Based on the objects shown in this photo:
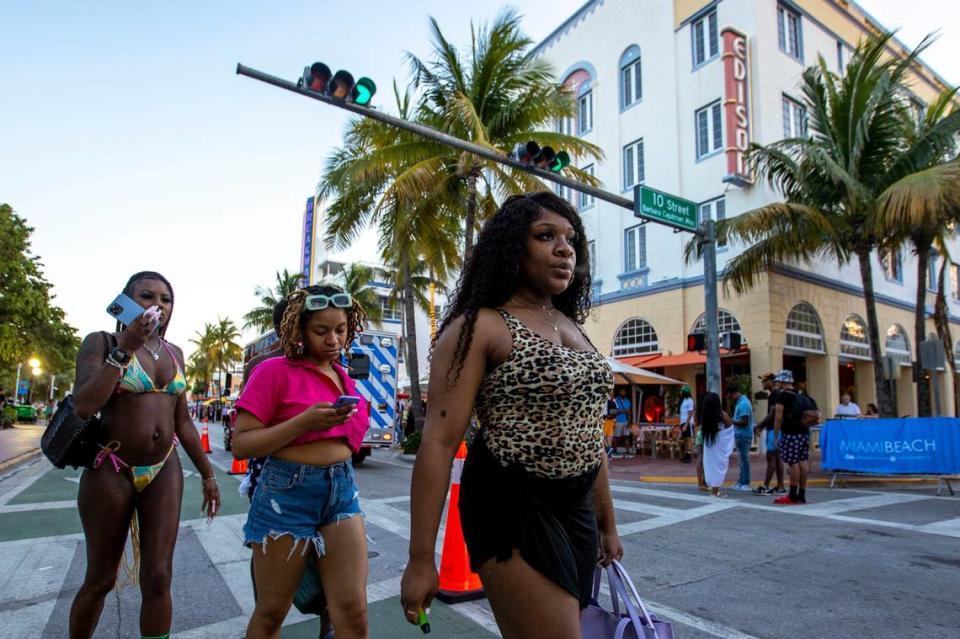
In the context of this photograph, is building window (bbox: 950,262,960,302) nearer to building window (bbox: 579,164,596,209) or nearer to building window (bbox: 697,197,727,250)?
building window (bbox: 697,197,727,250)

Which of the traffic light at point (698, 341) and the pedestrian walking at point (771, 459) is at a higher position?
the traffic light at point (698, 341)

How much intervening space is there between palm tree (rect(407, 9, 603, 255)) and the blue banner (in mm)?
7215

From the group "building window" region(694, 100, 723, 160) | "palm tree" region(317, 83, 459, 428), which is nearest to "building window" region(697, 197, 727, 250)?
"building window" region(694, 100, 723, 160)

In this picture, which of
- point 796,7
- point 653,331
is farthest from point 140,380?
point 796,7

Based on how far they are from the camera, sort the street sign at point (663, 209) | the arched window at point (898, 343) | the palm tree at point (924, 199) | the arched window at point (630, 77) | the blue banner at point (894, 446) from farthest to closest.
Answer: the arched window at point (898, 343), the arched window at point (630, 77), the palm tree at point (924, 199), the street sign at point (663, 209), the blue banner at point (894, 446)

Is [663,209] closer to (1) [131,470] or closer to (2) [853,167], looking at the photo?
(2) [853,167]

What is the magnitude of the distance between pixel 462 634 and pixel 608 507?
6.88 ft

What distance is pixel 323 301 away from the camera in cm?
282

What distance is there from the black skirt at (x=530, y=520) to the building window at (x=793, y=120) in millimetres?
21901

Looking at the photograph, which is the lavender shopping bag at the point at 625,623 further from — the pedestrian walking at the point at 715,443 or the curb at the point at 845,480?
the curb at the point at 845,480

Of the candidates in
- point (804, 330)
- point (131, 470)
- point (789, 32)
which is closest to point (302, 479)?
Answer: point (131, 470)

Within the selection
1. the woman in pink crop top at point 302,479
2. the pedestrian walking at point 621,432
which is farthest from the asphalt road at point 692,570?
the pedestrian walking at point 621,432

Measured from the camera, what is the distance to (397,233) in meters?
15.8

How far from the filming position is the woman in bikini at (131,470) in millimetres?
2674
